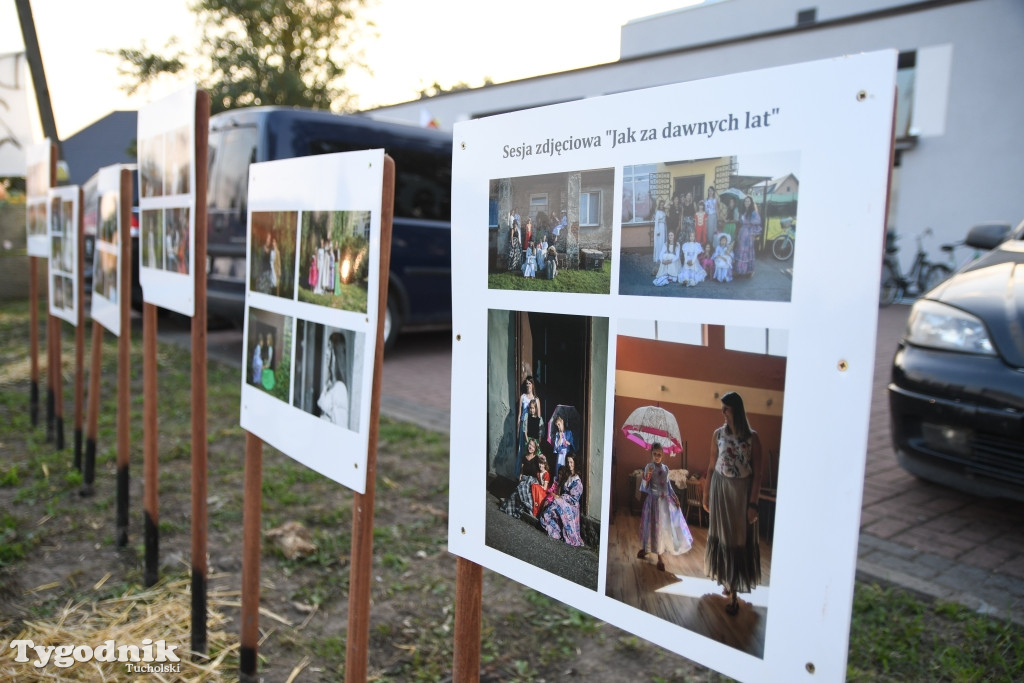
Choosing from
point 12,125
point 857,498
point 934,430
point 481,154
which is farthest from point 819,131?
point 12,125

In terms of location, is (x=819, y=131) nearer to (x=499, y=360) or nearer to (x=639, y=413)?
(x=639, y=413)

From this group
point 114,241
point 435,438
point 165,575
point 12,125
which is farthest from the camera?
point 12,125

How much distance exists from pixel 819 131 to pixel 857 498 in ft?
1.62

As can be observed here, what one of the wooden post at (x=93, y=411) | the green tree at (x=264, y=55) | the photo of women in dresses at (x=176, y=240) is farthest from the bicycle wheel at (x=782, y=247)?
the green tree at (x=264, y=55)

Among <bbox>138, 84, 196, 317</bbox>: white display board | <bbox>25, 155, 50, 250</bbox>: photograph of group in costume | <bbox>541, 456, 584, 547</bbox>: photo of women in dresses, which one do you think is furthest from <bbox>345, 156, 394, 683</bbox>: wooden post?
<bbox>25, 155, 50, 250</bbox>: photograph of group in costume

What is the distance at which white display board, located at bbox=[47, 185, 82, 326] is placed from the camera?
392cm

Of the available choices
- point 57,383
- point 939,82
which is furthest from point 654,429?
point 939,82

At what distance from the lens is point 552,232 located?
1333mm

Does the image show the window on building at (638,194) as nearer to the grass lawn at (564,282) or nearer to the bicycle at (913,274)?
the grass lawn at (564,282)

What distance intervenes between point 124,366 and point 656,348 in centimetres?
283

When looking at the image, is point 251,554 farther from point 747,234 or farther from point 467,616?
point 747,234

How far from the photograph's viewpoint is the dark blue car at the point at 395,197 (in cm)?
656

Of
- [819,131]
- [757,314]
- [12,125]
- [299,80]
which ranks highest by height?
[299,80]

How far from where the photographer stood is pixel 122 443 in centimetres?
312
